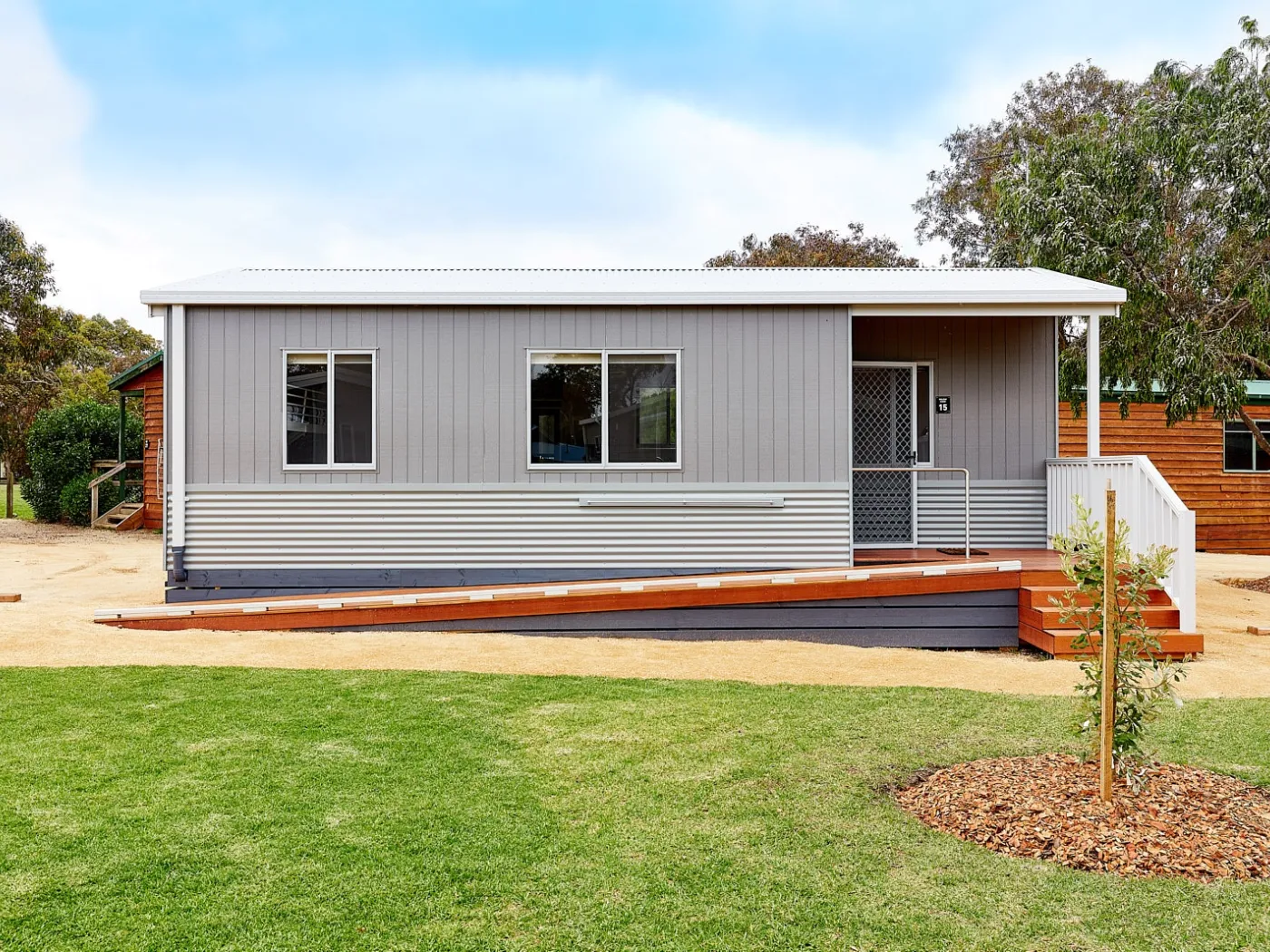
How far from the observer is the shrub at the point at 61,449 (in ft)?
63.0

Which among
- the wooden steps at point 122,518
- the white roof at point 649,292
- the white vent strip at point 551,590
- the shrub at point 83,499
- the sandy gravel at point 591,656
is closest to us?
the sandy gravel at point 591,656

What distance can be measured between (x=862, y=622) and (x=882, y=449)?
2275mm

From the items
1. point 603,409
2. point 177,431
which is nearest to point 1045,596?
point 603,409

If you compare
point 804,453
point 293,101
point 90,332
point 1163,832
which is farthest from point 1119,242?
point 90,332

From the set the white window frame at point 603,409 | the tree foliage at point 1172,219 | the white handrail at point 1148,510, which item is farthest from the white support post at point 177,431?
the tree foliage at point 1172,219

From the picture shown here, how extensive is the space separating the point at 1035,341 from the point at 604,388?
4.27m

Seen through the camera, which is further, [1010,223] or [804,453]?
[1010,223]

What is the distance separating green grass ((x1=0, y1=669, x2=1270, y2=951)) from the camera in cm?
251

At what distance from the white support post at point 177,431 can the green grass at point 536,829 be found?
282 centimetres

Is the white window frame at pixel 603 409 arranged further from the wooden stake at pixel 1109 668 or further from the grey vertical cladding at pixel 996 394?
the wooden stake at pixel 1109 668

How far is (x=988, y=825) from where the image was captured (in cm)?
321

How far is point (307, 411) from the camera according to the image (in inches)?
312

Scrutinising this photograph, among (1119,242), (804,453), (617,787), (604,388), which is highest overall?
(1119,242)

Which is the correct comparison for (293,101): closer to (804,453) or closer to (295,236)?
(295,236)
